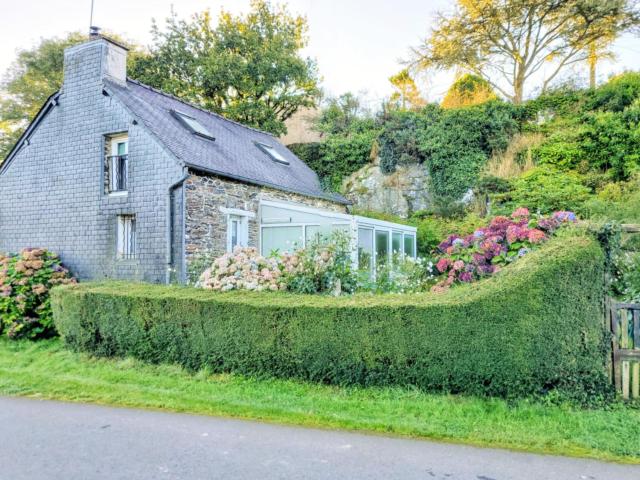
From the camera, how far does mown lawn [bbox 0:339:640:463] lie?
12.3 ft

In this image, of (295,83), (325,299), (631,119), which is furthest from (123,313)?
(295,83)

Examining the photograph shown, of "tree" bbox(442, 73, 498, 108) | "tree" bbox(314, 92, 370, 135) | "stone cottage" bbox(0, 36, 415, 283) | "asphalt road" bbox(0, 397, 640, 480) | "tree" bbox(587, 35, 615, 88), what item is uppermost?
"tree" bbox(587, 35, 615, 88)

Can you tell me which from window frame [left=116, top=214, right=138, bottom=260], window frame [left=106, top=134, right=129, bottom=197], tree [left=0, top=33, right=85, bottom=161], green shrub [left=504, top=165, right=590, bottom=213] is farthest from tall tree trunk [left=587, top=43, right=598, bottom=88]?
tree [left=0, top=33, right=85, bottom=161]

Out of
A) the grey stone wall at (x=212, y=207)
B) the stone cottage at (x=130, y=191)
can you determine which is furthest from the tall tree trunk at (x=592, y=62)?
the grey stone wall at (x=212, y=207)

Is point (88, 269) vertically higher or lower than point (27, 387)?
higher

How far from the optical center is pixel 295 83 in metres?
23.5

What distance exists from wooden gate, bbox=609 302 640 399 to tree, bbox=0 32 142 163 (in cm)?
2442

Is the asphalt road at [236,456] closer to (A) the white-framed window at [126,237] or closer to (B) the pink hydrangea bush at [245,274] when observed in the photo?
(B) the pink hydrangea bush at [245,274]

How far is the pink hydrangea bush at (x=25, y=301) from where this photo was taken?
839 cm

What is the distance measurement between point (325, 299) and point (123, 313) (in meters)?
3.07

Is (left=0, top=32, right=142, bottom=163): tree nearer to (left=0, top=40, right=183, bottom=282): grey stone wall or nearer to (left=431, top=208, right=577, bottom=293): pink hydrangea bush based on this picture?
(left=0, top=40, right=183, bottom=282): grey stone wall

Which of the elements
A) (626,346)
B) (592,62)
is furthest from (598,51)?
(626,346)

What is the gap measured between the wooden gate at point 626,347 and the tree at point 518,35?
1883cm

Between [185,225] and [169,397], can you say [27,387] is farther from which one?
[185,225]
